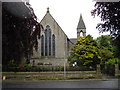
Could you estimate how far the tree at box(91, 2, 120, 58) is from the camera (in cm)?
678

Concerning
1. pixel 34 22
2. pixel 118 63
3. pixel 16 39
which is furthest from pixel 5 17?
pixel 118 63

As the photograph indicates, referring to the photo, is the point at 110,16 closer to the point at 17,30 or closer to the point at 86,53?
the point at 17,30

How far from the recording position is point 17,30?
657cm

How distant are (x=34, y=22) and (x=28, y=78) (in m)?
A: 13.8

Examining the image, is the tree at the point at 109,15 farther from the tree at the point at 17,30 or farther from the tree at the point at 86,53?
the tree at the point at 86,53

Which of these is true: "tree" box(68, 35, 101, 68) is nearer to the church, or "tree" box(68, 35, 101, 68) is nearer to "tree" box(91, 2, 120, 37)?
the church

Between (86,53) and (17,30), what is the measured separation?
70.4 feet

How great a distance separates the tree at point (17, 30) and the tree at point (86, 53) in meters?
20.0

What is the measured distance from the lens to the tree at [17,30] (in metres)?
6.28

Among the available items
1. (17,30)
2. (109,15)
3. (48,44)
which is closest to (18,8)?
(17,30)

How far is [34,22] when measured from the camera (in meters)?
7.78

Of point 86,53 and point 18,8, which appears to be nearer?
point 18,8

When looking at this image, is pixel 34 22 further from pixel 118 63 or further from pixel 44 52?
pixel 44 52

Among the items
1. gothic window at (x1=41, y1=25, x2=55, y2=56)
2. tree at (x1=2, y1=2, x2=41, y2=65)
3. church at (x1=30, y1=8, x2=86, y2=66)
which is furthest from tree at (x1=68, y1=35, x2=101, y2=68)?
tree at (x1=2, y1=2, x2=41, y2=65)
